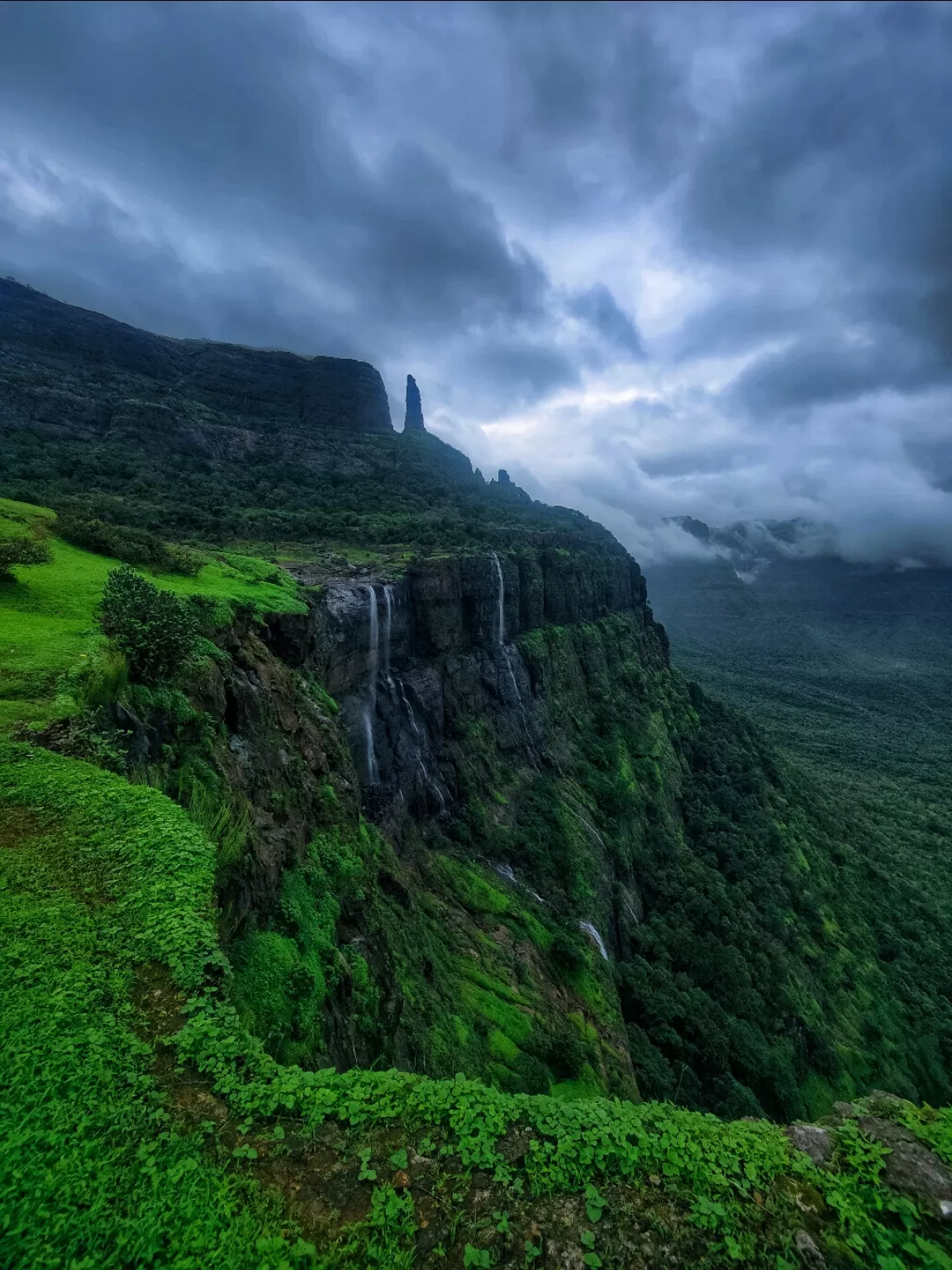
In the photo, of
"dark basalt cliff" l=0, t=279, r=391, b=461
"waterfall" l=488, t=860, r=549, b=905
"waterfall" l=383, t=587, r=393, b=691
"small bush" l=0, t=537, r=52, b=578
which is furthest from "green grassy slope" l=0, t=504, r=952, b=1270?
"dark basalt cliff" l=0, t=279, r=391, b=461

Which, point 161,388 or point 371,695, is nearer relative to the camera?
point 371,695

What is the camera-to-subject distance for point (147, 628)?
12.7 m

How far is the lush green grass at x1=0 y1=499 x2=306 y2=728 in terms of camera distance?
33.2 ft

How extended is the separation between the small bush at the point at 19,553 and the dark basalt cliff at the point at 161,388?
181ft

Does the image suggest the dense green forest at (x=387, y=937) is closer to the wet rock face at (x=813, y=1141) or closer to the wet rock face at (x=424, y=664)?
the wet rock face at (x=813, y=1141)

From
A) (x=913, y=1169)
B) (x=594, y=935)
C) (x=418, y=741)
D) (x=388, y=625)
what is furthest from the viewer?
(x=418, y=741)

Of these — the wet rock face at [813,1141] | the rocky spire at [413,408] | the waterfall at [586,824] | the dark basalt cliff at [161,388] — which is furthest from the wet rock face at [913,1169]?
the rocky spire at [413,408]

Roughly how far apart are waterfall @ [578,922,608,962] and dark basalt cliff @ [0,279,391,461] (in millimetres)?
65337

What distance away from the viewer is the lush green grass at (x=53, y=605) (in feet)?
33.2

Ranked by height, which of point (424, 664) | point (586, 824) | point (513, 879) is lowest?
point (586, 824)

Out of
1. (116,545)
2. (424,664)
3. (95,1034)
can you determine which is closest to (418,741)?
(424,664)

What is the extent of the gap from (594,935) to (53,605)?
34713 mm

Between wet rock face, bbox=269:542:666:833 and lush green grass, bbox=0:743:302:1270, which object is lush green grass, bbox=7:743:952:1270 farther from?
wet rock face, bbox=269:542:666:833

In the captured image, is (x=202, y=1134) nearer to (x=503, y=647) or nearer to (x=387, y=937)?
(x=387, y=937)
